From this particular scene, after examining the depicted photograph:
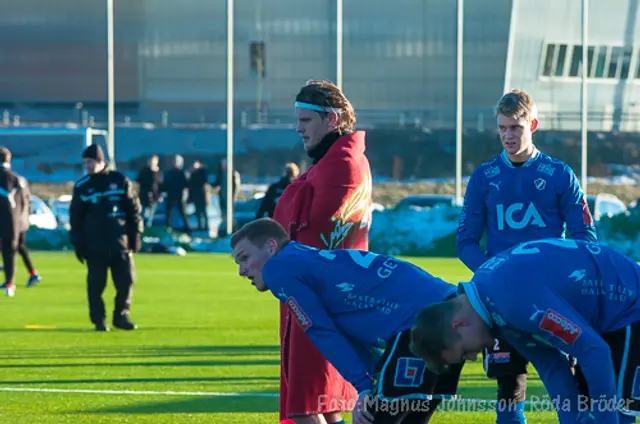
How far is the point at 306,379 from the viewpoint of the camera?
6.57 metres

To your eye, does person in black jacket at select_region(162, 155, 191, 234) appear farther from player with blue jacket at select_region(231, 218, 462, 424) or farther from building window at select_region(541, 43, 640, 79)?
player with blue jacket at select_region(231, 218, 462, 424)

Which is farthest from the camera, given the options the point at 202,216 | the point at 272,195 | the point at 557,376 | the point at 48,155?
the point at 48,155

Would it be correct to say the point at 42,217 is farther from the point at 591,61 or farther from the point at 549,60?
the point at 591,61

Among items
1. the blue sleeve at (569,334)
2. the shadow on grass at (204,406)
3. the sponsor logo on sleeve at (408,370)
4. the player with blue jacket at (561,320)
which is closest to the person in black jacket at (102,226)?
the shadow on grass at (204,406)

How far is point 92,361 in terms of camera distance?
12227mm

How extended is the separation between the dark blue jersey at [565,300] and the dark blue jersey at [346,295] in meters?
0.53

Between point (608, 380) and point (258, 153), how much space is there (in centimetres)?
4734

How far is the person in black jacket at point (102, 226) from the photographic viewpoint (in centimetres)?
1465

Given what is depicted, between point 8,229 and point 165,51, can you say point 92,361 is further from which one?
point 165,51

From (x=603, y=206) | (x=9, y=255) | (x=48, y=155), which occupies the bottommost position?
(x=48, y=155)

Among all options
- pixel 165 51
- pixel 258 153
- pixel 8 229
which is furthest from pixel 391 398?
pixel 165 51

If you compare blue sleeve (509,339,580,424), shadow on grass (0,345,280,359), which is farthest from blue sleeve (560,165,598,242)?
shadow on grass (0,345,280,359)

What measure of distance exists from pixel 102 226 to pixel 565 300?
32.7 feet

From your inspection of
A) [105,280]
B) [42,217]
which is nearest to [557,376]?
[105,280]
